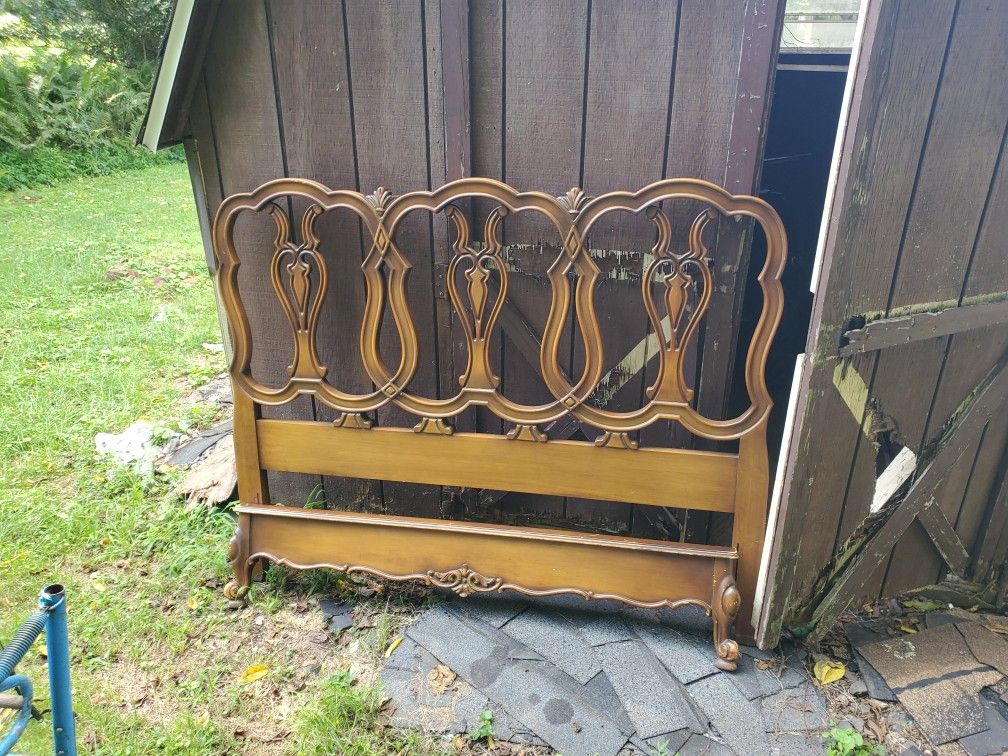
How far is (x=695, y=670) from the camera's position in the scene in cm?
227

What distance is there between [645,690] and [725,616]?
13.9 inches

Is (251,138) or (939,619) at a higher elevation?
(251,138)

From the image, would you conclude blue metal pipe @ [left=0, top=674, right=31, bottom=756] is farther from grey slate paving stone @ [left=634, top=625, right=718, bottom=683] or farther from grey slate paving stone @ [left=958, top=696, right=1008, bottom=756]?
grey slate paving stone @ [left=958, top=696, right=1008, bottom=756]

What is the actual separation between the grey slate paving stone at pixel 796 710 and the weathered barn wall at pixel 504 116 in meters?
0.93

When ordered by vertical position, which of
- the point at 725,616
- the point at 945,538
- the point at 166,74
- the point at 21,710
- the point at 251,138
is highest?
the point at 166,74

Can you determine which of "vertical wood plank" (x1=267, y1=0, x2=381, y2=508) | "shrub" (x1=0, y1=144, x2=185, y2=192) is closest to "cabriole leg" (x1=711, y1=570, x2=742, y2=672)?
"vertical wood plank" (x1=267, y1=0, x2=381, y2=508)

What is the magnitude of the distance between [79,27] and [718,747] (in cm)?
1459

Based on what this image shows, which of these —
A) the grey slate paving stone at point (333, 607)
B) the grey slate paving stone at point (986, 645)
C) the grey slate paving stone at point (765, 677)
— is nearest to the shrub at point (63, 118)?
the grey slate paving stone at point (333, 607)

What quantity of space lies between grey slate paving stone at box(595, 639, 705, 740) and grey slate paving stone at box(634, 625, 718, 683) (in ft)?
0.10

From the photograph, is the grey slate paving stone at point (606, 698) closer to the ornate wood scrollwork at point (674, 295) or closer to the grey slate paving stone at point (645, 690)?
the grey slate paving stone at point (645, 690)

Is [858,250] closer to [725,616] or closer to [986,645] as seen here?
[725,616]

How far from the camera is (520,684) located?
223 cm

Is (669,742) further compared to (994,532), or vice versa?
(994,532)

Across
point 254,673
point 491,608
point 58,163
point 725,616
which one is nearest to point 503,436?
point 491,608
